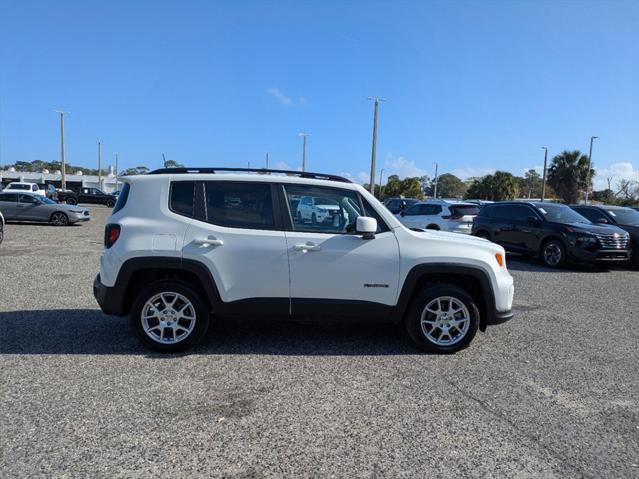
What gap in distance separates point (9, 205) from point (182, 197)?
62.2ft

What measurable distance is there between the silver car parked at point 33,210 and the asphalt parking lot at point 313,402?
1603 cm

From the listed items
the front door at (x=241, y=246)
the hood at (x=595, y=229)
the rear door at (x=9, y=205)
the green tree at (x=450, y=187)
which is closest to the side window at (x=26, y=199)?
the rear door at (x=9, y=205)

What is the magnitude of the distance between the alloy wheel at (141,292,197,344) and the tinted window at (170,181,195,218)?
0.83 metres

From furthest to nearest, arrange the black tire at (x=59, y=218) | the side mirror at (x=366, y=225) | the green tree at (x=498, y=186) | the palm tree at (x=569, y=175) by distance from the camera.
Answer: the green tree at (x=498, y=186)
the palm tree at (x=569, y=175)
the black tire at (x=59, y=218)
the side mirror at (x=366, y=225)

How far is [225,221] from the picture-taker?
480cm

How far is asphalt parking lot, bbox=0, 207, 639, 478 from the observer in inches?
117

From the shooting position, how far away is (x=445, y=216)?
15812 millimetres

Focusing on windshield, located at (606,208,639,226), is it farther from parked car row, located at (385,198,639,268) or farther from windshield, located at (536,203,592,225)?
windshield, located at (536,203,592,225)

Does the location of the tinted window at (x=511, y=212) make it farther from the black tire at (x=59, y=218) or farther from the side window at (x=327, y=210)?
the black tire at (x=59, y=218)

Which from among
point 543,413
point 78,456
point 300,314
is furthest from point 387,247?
point 78,456

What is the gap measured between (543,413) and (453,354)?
52.2 inches

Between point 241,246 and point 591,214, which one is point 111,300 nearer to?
point 241,246

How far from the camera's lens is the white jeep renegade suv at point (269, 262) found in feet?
15.4

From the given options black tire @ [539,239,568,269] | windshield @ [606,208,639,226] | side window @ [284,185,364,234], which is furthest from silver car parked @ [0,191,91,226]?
windshield @ [606,208,639,226]
